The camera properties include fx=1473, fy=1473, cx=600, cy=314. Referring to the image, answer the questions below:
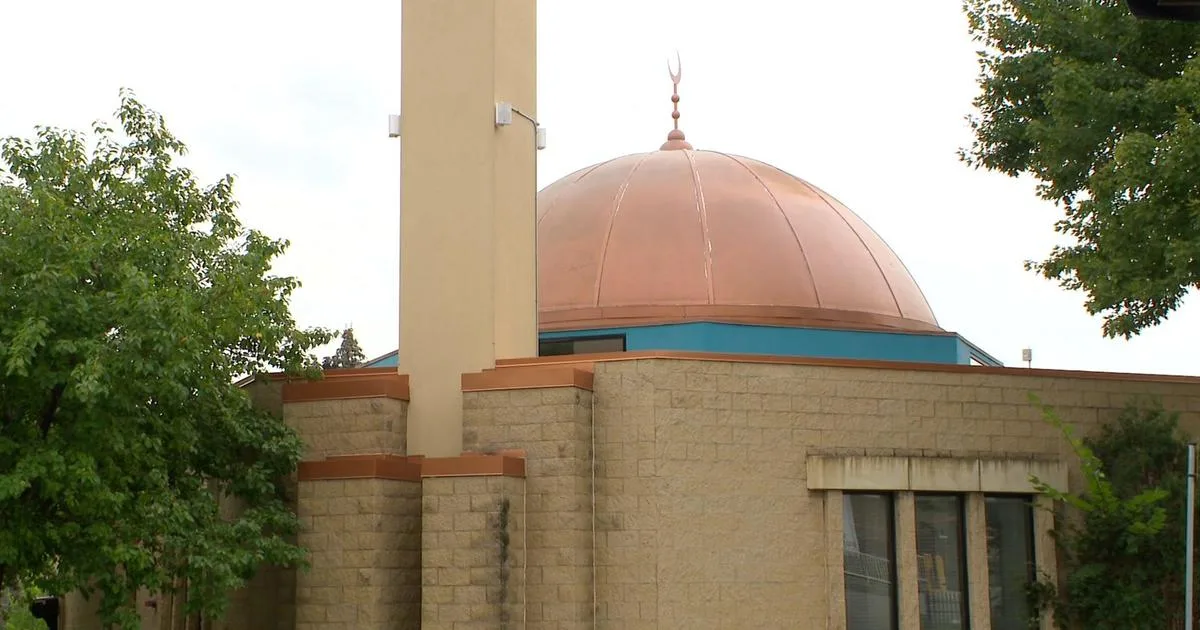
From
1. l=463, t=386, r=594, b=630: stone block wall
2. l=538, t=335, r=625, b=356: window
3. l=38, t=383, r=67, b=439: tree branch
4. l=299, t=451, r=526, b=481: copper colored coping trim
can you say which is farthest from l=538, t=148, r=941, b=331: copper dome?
l=38, t=383, r=67, b=439: tree branch

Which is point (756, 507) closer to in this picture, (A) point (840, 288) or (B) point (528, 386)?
(B) point (528, 386)

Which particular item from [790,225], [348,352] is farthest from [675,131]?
[348,352]

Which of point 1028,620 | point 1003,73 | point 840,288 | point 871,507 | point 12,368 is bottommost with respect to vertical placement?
point 1028,620

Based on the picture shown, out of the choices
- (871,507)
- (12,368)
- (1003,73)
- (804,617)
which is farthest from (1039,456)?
(12,368)

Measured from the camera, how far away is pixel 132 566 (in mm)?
13344

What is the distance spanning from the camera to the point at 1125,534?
1545 cm

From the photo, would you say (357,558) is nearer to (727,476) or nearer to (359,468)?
(359,468)

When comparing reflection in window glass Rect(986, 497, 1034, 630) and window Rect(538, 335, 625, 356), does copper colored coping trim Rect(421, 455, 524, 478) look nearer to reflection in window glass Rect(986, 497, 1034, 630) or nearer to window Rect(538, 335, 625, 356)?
window Rect(538, 335, 625, 356)

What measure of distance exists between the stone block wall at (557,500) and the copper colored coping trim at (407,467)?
0.91 ft

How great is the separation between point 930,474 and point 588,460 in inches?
145

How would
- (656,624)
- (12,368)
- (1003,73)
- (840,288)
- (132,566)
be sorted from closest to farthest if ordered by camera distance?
(12,368) < (132,566) < (656,624) < (1003,73) < (840,288)

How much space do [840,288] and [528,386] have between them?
6559 millimetres

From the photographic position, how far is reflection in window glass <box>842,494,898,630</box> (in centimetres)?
1519

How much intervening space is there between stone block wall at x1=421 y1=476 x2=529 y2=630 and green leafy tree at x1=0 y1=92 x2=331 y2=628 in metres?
1.44
